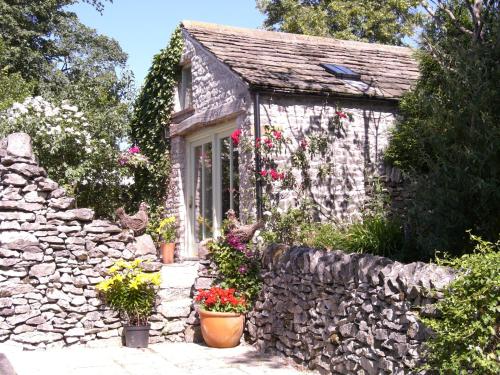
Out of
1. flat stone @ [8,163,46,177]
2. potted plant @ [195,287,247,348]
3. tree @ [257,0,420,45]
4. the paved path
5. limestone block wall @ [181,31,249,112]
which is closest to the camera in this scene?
the paved path

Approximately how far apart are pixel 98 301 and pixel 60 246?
35.5 inches

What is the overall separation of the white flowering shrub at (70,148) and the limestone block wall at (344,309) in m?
5.48

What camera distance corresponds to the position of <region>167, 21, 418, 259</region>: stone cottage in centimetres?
1070

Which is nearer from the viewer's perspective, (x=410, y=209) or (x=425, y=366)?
(x=425, y=366)

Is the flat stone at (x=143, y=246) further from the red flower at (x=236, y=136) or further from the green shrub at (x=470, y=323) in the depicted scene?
the green shrub at (x=470, y=323)

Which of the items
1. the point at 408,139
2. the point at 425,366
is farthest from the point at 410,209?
the point at 408,139

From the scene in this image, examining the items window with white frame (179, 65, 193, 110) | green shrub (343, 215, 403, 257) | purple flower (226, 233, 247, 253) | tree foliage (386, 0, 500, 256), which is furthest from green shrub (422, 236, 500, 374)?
window with white frame (179, 65, 193, 110)

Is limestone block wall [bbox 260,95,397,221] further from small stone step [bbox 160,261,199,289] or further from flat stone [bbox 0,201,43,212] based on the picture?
flat stone [bbox 0,201,43,212]

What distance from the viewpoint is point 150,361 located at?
297 inches

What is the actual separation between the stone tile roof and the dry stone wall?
3.70m

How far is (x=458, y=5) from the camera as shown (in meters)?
8.87

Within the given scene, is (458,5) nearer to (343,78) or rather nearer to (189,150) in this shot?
(343,78)

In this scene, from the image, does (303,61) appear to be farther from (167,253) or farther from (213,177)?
(167,253)

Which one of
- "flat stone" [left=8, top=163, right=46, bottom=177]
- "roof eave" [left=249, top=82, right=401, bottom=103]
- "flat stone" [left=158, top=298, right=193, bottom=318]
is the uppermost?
"roof eave" [left=249, top=82, right=401, bottom=103]
